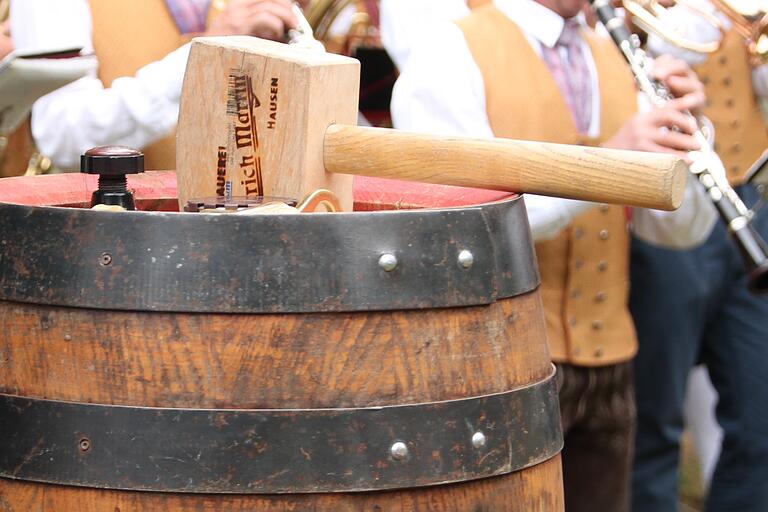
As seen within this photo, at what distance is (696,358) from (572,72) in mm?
1030

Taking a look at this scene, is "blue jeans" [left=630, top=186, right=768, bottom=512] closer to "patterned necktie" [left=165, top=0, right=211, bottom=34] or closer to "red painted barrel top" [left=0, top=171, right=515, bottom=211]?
"patterned necktie" [left=165, top=0, right=211, bottom=34]

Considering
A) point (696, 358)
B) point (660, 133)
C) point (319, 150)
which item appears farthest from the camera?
point (696, 358)

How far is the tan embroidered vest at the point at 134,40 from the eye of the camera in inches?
106

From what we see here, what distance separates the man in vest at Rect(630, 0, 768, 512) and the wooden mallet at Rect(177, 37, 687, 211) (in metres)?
1.78

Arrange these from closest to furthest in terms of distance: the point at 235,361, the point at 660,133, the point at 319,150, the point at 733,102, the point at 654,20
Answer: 1. the point at 235,361
2. the point at 319,150
3. the point at 660,133
4. the point at 654,20
5. the point at 733,102

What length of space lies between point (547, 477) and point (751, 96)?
2296 millimetres

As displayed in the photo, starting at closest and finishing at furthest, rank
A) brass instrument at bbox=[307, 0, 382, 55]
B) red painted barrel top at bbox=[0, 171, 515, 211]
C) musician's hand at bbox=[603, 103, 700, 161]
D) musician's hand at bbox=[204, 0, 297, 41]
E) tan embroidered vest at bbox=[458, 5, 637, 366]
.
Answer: red painted barrel top at bbox=[0, 171, 515, 211] → musician's hand at bbox=[204, 0, 297, 41] → musician's hand at bbox=[603, 103, 700, 161] → tan embroidered vest at bbox=[458, 5, 637, 366] → brass instrument at bbox=[307, 0, 382, 55]

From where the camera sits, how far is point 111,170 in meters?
1.74

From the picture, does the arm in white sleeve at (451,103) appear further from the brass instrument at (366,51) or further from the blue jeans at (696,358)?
the blue jeans at (696,358)

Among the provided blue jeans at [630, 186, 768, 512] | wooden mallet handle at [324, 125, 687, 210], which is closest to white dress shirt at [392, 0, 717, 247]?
blue jeans at [630, 186, 768, 512]

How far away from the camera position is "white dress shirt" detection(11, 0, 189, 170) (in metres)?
2.59

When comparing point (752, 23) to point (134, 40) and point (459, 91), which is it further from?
point (134, 40)

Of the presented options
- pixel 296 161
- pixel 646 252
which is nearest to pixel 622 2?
pixel 646 252

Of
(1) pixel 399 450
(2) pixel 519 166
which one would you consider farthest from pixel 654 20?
(1) pixel 399 450
